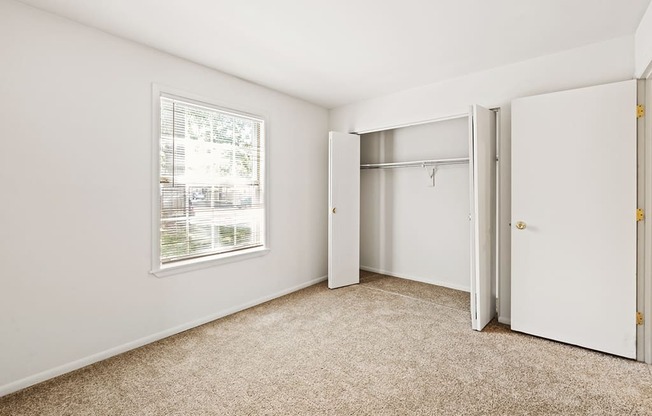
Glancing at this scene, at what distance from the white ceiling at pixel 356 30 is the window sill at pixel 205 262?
Result: 1918 mm

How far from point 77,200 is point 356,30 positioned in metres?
2.48

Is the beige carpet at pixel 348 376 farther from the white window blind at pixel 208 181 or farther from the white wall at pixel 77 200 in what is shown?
the white window blind at pixel 208 181

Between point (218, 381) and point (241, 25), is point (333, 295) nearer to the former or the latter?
point (218, 381)

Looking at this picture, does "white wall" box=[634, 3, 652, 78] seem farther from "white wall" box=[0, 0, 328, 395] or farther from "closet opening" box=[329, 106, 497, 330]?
"white wall" box=[0, 0, 328, 395]

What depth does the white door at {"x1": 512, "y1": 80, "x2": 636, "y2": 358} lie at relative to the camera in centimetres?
235

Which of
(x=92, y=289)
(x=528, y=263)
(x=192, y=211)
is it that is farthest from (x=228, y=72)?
(x=528, y=263)

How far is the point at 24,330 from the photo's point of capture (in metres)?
2.07

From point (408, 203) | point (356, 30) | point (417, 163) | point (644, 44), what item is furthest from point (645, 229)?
point (356, 30)

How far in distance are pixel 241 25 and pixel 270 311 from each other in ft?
8.87

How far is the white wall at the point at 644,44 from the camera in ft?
6.80

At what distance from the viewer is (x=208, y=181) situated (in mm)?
3143

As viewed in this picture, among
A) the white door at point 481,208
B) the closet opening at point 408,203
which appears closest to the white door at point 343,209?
the closet opening at point 408,203

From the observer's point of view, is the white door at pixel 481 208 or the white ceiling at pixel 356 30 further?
the white door at pixel 481 208

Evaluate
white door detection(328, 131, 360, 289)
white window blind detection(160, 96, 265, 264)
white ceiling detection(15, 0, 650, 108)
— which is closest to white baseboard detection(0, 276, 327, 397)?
white window blind detection(160, 96, 265, 264)
